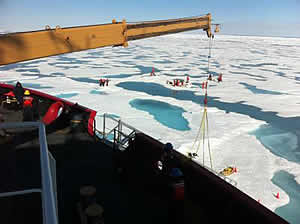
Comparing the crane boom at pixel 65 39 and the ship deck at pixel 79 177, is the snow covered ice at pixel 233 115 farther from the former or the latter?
the crane boom at pixel 65 39

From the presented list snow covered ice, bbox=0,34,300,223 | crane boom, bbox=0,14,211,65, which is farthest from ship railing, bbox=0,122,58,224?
snow covered ice, bbox=0,34,300,223

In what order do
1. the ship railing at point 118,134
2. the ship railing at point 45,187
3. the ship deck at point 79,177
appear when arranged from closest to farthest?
the ship railing at point 45,187 → the ship deck at point 79,177 → the ship railing at point 118,134

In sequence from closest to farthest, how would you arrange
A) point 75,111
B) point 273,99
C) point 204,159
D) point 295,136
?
point 75,111 → point 204,159 → point 295,136 → point 273,99

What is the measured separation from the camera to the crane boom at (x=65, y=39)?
15.9 feet

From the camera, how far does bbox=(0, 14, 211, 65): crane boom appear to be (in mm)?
4852

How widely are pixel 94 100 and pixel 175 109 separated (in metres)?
7.18

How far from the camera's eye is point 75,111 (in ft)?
28.6

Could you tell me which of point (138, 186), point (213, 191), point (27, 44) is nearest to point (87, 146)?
point (138, 186)

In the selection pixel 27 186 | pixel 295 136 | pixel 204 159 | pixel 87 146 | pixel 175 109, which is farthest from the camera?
pixel 175 109

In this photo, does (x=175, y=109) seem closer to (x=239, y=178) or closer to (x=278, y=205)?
(x=239, y=178)

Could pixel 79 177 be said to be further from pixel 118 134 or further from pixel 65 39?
pixel 65 39

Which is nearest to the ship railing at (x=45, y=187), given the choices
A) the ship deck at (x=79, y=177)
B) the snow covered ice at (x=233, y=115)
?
the ship deck at (x=79, y=177)

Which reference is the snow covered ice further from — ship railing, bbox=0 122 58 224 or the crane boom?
ship railing, bbox=0 122 58 224

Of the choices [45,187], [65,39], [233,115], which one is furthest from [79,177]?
[233,115]
